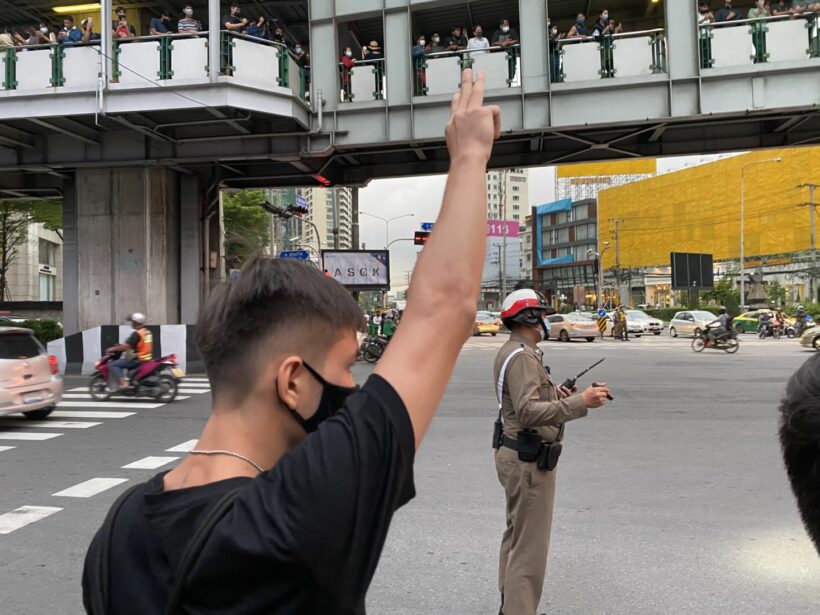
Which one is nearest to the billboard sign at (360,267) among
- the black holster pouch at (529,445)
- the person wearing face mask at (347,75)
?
the person wearing face mask at (347,75)

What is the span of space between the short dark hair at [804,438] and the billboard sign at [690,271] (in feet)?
148

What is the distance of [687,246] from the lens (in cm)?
8038

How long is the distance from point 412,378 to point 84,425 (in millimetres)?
10414

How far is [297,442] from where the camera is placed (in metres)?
1.20

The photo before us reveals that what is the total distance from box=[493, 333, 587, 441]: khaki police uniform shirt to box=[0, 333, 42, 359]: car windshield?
8793 mm

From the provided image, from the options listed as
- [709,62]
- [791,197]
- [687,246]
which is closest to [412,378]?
[709,62]

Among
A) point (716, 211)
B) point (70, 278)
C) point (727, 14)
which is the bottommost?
A: point (70, 278)

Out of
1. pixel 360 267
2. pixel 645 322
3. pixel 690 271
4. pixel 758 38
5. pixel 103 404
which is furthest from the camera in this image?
pixel 690 271

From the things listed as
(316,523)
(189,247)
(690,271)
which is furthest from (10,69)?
(690,271)

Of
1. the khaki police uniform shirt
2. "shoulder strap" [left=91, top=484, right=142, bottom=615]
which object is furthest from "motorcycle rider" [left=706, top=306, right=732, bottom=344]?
"shoulder strap" [left=91, top=484, right=142, bottom=615]

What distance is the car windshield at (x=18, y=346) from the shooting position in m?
9.85

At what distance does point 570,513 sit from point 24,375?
8.49 metres

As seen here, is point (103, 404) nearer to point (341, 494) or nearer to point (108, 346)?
point (108, 346)

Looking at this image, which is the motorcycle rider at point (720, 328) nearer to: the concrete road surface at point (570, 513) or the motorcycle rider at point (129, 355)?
the concrete road surface at point (570, 513)
